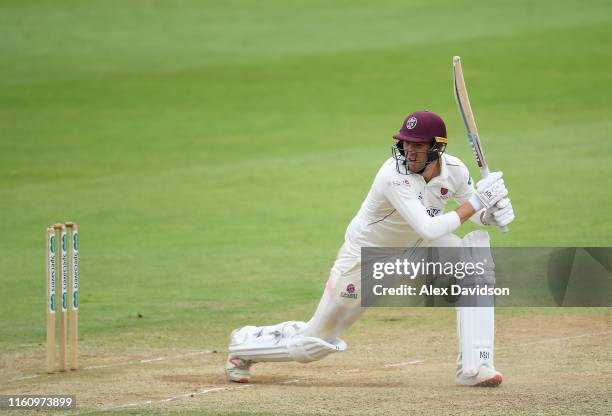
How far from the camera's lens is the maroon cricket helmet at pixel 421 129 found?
7.20m

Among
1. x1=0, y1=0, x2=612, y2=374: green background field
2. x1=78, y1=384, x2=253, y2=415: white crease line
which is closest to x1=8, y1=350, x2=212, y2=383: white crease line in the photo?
x1=0, y1=0, x2=612, y2=374: green background field

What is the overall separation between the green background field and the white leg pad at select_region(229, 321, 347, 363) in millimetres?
1393

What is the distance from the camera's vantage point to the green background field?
1182cm

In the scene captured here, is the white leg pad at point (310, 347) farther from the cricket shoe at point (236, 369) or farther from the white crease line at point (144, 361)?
the white crease line at point (144, 361)

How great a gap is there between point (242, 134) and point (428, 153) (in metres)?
14.9

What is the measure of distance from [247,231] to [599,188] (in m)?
5.22

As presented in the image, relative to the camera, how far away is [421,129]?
7.20m

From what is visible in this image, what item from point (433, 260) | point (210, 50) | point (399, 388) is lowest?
point (399, 388)

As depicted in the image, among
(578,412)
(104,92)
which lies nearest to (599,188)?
(578,412)

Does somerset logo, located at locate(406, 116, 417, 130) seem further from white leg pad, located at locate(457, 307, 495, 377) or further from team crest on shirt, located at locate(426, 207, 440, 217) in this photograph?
white leg pad, located at locate(457, 307, 495, 377)

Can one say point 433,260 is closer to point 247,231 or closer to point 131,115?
point 247,231

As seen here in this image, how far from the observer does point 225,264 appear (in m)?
12.7

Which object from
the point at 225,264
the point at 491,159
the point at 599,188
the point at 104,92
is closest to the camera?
the point at 225,264

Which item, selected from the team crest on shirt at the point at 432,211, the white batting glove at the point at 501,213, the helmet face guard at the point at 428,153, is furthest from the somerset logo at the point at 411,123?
the white batting glove at the point at 501,213
